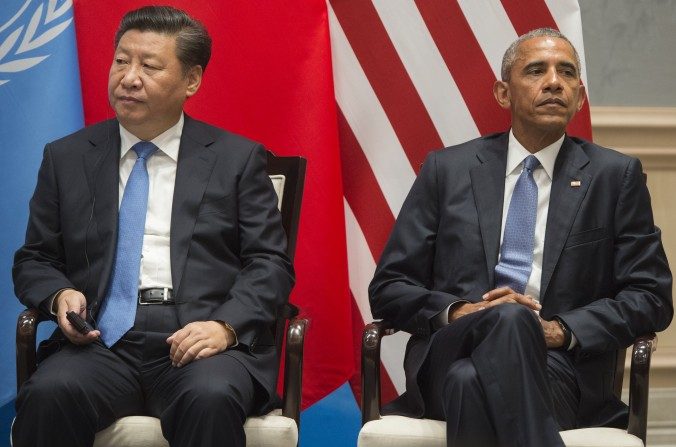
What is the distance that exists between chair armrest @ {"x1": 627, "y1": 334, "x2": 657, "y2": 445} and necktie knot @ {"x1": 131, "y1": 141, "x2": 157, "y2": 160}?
156 centimetres

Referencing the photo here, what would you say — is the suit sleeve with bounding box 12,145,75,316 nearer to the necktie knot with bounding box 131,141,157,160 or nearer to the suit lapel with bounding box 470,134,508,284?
the necktie knot with bounding box 131,141,157,160

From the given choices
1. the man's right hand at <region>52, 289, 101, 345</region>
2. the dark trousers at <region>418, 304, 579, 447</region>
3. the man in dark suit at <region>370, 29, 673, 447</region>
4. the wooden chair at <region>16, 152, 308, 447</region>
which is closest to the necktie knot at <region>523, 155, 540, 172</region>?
the man in dark suit at <region>370, 29, 673, 447</region>

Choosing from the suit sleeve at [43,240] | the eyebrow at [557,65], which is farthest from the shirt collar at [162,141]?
the eyebrow at [557,65]

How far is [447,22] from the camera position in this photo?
4238 mm

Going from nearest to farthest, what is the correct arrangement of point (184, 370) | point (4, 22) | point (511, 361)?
1. point (511, 361)
2. point (184, 370)
3. point (4, 22)

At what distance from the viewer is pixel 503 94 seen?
3.85 metres

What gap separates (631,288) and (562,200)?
34cm

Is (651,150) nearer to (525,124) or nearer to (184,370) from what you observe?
(525,124)

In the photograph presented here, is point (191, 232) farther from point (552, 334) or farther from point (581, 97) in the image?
point (581, 97)

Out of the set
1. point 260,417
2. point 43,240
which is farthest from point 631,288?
point 43,240

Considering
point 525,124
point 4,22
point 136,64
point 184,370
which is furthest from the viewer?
point 4,22

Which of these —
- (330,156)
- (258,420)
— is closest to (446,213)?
(330,156)

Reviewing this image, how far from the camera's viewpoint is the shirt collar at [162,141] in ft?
11.5

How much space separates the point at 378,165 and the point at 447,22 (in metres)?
0.59
